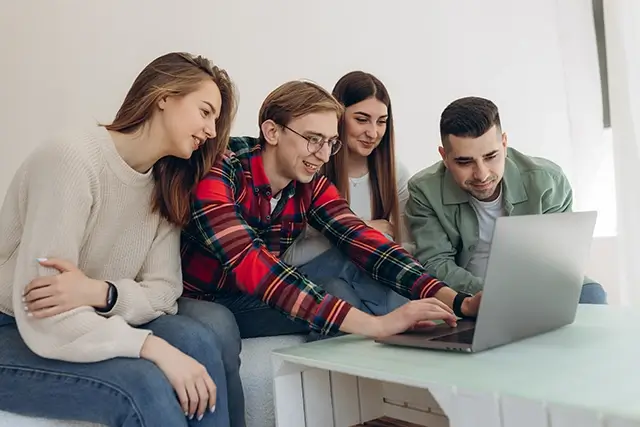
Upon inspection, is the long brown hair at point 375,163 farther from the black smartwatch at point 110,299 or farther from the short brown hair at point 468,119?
the black smartwatch at point 110,299

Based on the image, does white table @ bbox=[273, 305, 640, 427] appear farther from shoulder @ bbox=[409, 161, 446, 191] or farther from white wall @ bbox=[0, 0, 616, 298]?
white wall @ bbox=[0, 0, 616, 298]

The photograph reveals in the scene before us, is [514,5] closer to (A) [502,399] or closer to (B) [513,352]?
(B) [513,352]

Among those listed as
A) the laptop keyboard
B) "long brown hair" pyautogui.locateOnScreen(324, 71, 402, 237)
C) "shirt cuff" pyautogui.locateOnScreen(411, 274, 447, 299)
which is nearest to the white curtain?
"long brown hair" pyautogui.locateOnScreen(324, 71, 402, 237)

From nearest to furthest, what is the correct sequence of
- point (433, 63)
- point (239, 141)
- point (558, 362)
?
point (558, 362) < point (239, 141) < point (433, 63)

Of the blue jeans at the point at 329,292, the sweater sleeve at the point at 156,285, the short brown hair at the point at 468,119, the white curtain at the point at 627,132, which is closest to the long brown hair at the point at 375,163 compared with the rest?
the short brown hair at the point at 468,119

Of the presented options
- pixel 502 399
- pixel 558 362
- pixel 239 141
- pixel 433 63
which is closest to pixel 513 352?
pixel 558 362

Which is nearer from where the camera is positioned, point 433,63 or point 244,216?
point 244,216

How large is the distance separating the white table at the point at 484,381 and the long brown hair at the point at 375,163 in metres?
0.64

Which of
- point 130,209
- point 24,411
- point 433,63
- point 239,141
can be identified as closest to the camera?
point 24,411

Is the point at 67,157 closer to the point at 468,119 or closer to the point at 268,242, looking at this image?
the point at 268,242

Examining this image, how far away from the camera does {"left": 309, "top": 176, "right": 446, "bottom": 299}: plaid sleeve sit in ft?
4.23

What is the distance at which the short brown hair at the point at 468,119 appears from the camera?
155 cm

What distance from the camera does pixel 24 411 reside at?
0.95 meters

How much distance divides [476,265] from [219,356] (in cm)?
83
